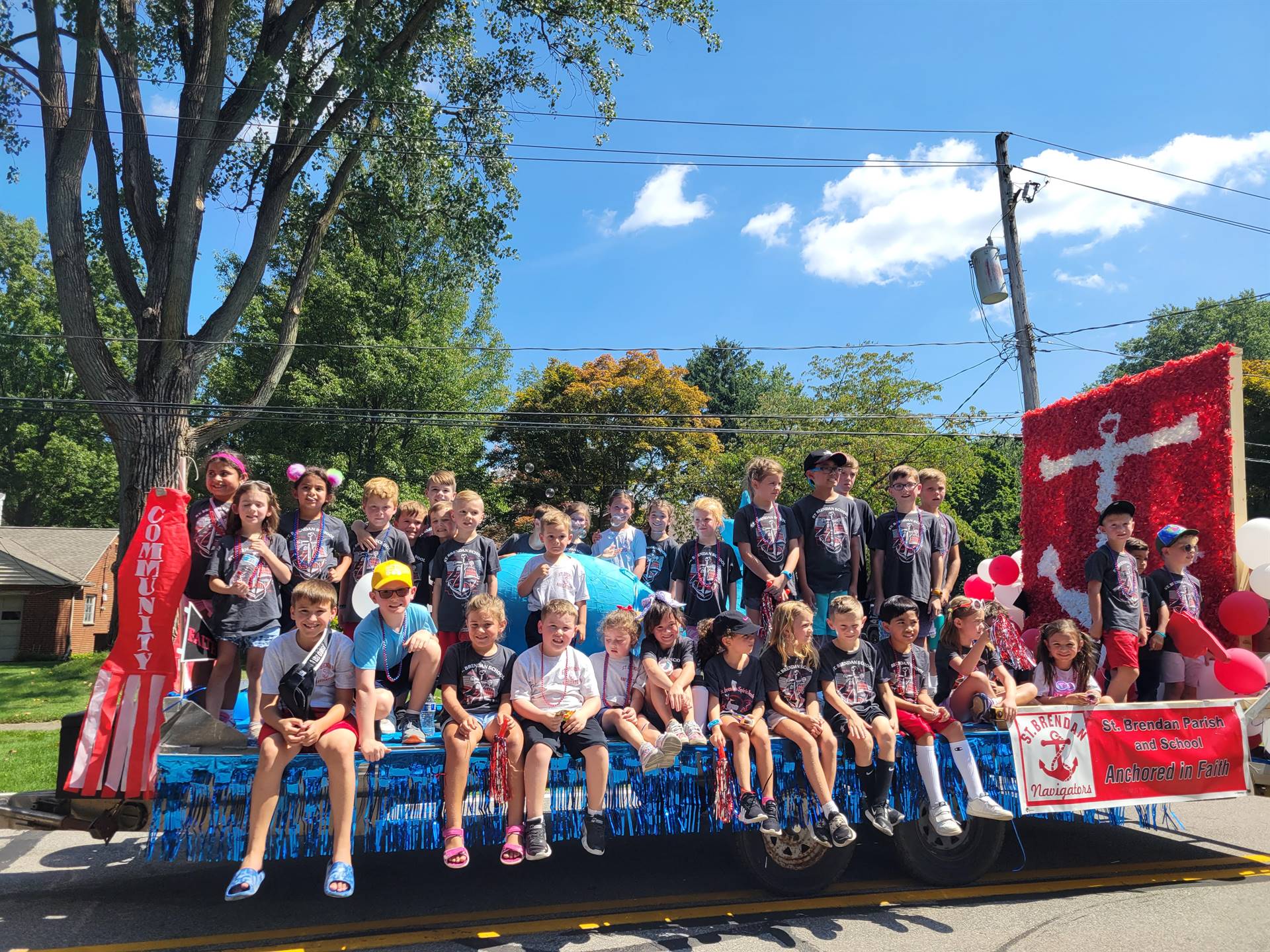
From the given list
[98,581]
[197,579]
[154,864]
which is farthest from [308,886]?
[98,581]

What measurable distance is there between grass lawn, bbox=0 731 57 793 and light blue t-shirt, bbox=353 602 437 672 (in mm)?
4941

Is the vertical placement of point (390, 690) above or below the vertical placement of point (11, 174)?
below

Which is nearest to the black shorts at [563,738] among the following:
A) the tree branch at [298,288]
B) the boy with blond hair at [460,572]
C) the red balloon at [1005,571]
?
the boy with blond hair at [460,572]

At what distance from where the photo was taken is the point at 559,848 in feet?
17.4

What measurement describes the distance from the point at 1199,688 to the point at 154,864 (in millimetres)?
6694

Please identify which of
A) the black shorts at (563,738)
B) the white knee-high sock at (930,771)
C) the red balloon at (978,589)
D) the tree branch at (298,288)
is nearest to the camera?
the black shorts at (563,738)

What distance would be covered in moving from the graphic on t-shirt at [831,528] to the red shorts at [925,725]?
1.61 metres

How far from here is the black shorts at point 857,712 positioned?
4.48m

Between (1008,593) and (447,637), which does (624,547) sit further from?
(1008,593)

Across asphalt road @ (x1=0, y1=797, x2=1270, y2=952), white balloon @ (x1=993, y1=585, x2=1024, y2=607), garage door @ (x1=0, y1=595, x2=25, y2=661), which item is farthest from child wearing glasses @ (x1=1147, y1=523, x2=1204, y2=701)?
garage door @ (x1=0, y1=595, x2=25, y2=661)

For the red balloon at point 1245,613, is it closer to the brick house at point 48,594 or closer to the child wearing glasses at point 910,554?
the child wearing glasses at point 910,554

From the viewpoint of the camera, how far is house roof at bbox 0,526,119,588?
92.5ft

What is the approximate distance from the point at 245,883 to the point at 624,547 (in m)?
3.79

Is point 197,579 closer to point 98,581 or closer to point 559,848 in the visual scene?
point 559,848
